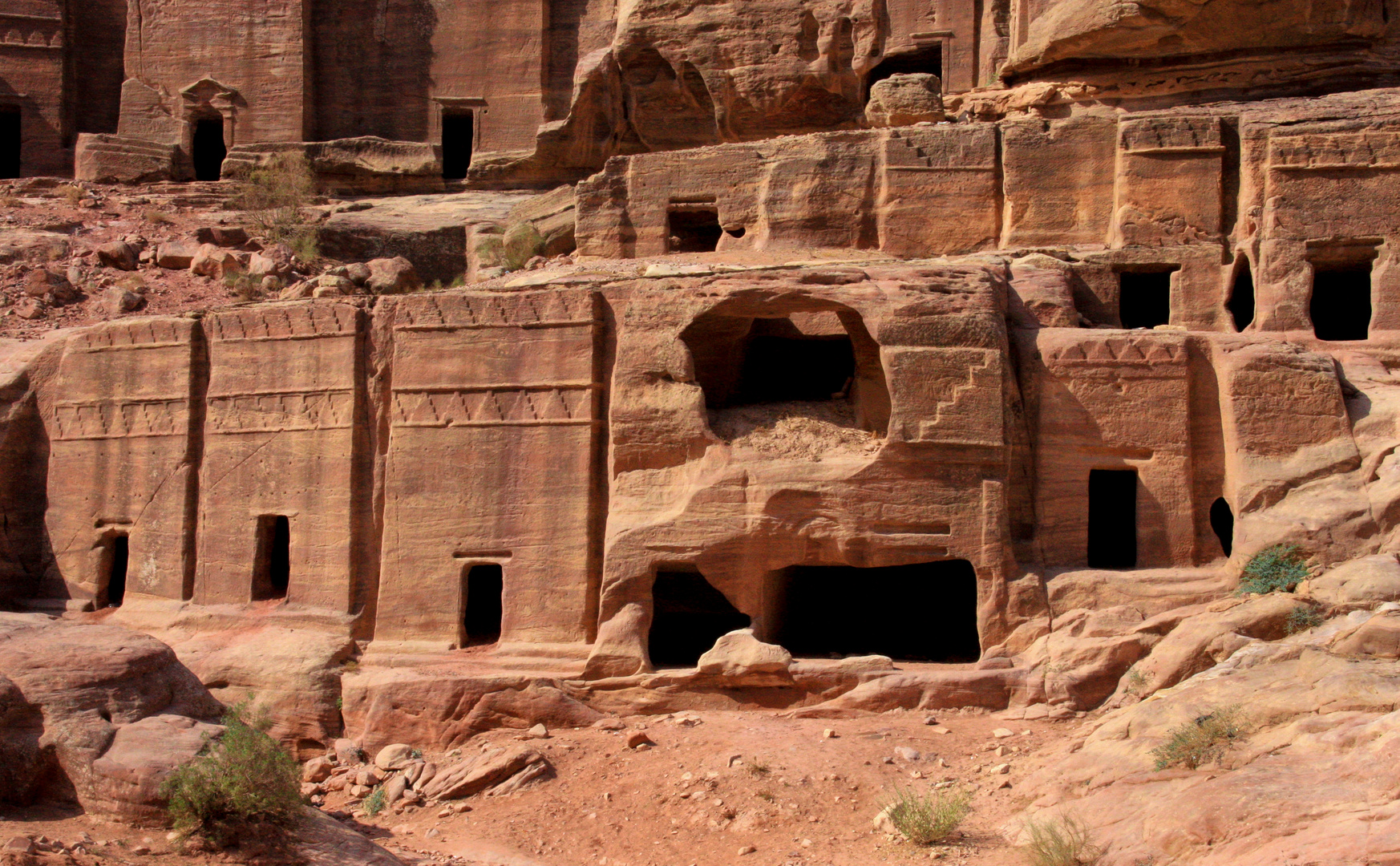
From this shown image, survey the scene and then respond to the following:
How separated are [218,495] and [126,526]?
1457 mm

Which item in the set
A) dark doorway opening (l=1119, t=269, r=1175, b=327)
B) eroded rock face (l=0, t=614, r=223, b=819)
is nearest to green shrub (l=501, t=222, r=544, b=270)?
dark doorway opening (l=1119, t=269, r=1175, b=327)

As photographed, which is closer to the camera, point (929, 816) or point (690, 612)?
point (929, 816)

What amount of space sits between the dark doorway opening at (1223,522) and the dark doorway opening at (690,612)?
537 cm

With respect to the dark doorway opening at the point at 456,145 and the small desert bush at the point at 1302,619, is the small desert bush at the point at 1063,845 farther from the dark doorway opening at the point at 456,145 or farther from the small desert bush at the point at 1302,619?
the dark doorway opening at the point at 456,145

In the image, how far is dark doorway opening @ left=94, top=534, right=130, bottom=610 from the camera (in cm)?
1695

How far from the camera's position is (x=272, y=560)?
54.6 feet

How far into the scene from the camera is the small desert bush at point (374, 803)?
12.9m

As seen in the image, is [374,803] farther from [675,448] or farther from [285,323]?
[285,323]

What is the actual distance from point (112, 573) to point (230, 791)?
956 centimetres

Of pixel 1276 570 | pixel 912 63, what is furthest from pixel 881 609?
pixel 912 63

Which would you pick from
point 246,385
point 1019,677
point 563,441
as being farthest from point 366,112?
point 1019,677

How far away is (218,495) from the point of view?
1620 cm

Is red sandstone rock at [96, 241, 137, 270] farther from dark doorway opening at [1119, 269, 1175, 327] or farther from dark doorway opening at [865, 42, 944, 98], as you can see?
dark doorway opening at [1119, 269, 1175, 327]

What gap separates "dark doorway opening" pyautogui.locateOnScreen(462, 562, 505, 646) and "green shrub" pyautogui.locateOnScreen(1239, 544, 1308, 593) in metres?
7.66
